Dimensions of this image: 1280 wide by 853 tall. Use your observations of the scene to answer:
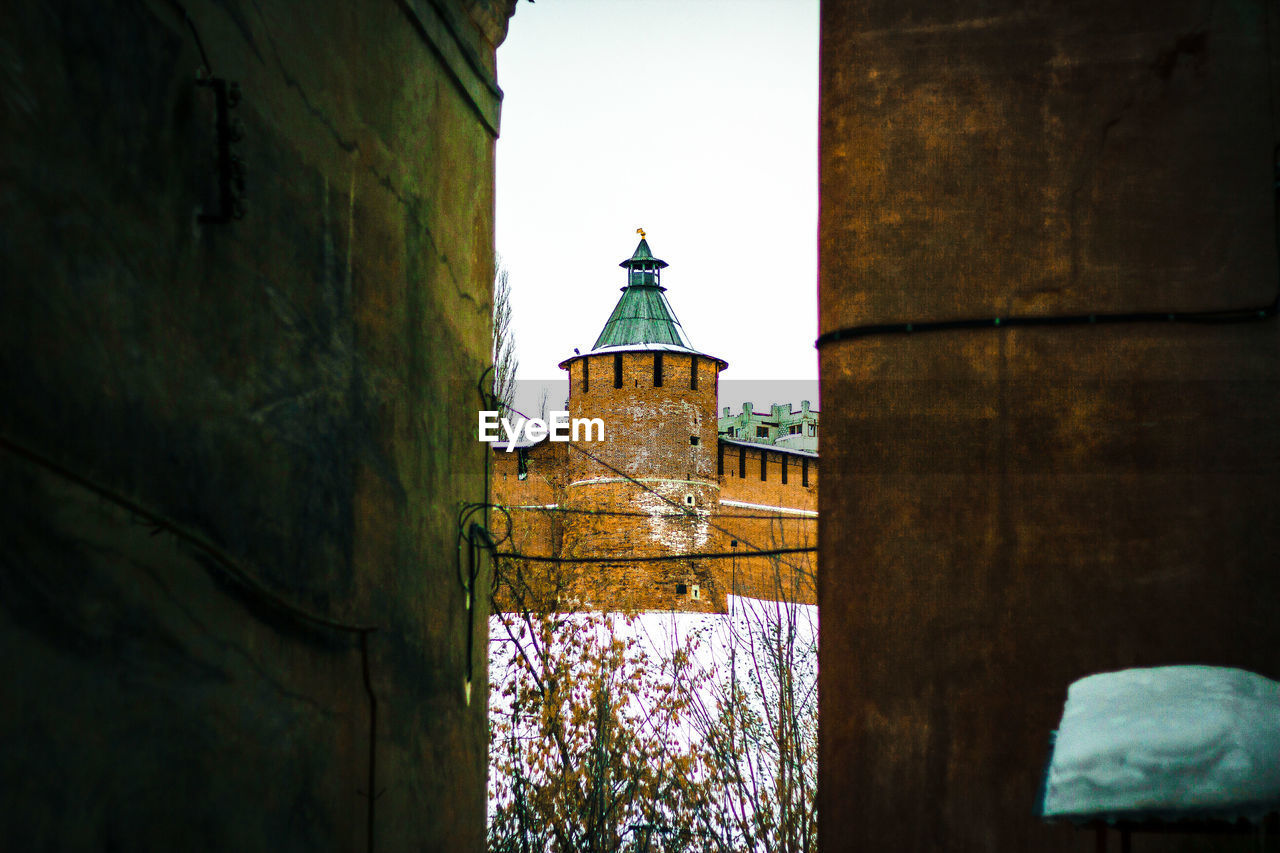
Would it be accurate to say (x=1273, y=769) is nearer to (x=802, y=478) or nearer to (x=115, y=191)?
(x=115, y=191)

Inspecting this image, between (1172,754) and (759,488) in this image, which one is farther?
(759,488)

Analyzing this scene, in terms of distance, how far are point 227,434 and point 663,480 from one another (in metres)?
22.5

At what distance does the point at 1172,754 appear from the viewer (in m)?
2.34

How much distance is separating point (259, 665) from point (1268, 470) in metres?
2.74

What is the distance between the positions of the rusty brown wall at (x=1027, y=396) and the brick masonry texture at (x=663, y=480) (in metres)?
19.7

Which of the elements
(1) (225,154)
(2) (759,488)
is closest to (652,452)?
(2) (759,488)

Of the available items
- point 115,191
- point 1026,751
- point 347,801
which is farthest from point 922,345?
point 115,191

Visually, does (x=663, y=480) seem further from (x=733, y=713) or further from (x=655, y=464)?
(x=733, y=713)

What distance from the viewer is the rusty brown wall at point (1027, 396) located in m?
3.28

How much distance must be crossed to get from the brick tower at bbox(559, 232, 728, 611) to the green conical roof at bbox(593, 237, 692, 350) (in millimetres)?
28

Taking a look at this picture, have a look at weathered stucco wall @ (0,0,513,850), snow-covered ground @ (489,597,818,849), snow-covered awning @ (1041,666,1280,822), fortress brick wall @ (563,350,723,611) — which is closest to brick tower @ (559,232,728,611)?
fortress brick wall @ (563,350,723,611)

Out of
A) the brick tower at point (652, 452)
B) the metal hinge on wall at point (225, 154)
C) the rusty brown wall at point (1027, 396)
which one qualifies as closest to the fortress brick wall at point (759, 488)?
the brick tower at point (652, 452)

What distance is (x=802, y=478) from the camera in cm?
2634

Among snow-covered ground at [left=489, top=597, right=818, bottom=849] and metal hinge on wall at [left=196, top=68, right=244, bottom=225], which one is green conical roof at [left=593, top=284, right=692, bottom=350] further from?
metal hinge on wall at [left=196, top=68, right=244, bottom=225]
